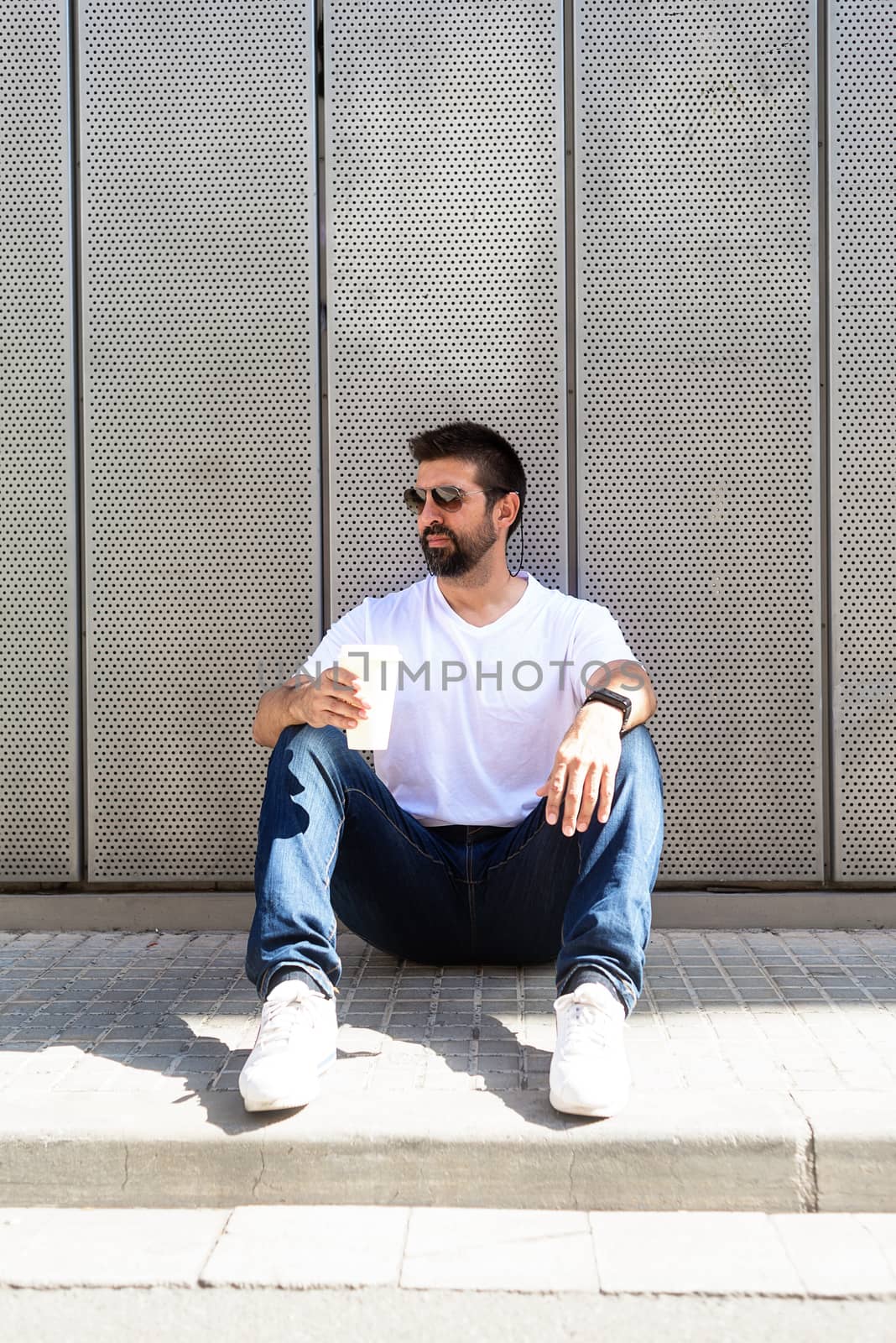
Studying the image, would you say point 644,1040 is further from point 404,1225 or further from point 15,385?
point 15,385

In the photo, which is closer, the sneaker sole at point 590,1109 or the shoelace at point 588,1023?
the sneaker sole at point 590,1109

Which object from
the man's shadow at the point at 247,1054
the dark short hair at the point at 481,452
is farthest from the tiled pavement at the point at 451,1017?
the dark short hair at the point at 481,452

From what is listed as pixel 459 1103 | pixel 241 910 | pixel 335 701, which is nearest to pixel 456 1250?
pixel 459 1103

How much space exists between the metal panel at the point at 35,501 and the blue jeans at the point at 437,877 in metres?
1.58

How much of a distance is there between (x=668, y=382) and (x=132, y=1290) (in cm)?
344

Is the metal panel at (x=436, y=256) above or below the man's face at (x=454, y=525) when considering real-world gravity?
above

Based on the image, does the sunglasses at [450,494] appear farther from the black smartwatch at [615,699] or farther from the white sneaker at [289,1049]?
the white sneaker at [289,1049]

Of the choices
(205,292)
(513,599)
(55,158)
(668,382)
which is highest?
(55,158)

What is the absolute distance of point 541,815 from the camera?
324 centimetres

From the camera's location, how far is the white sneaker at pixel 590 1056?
2.49 metres

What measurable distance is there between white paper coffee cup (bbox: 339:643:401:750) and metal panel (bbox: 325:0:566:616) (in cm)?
153

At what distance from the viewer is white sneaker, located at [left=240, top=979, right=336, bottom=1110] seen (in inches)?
98.8

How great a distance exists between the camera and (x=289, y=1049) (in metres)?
2.57

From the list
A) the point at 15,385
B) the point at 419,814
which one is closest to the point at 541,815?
the point at 419,814
